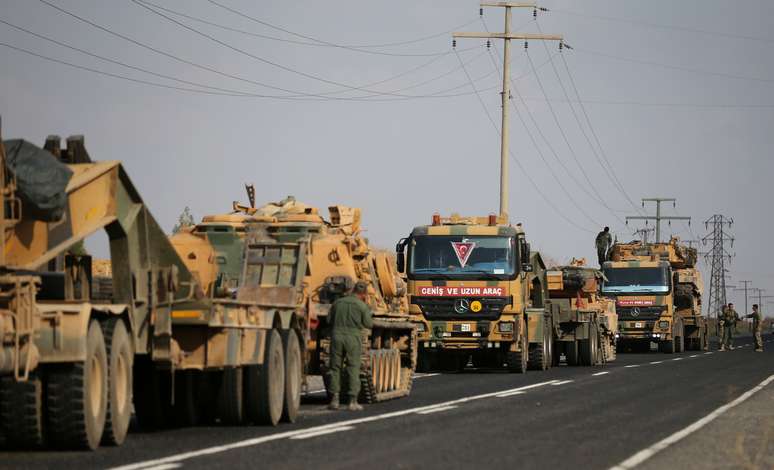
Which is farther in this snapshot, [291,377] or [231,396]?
[291,377]

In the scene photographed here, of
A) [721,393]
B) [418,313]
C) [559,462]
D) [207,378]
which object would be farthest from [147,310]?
[418,313]

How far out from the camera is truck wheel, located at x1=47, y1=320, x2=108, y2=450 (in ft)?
47.7

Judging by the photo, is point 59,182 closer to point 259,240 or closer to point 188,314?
point 188,314

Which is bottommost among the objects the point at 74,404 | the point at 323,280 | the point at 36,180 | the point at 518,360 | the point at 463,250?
the point at 518,360

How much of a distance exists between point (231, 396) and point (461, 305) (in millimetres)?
16837

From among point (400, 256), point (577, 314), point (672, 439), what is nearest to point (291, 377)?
point (672, 439)

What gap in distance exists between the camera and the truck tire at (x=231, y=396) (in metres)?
18.5

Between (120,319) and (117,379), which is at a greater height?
(120,319)

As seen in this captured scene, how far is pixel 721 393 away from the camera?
26562 mm

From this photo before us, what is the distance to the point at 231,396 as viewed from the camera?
18.5 meters

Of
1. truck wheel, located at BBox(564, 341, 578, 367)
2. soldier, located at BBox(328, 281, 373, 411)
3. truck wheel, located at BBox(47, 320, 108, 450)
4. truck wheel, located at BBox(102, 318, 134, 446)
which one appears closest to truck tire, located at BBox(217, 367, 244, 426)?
truck wheel, located at BBox(102, 318, 134, 446)

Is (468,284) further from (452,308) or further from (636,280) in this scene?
(636,280)

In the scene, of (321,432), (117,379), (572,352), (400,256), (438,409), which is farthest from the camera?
(572,352)

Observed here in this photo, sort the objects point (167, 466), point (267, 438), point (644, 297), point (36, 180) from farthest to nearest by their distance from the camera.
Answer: point (644, 297) < point (267, 438) < point (36, 180) < point (167, 466)
